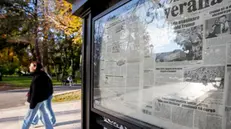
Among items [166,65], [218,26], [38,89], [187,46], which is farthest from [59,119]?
[218,26]

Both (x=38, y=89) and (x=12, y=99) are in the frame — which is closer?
(x=38, y=89)

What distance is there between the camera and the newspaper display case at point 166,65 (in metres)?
1.23

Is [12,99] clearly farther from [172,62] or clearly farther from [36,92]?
[172,62]

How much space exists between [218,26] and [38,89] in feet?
15.0

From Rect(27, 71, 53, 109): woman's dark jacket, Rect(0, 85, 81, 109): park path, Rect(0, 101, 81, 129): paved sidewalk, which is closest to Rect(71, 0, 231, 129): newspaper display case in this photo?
Rect(27, 71, 53, 109): woman's dark jacket

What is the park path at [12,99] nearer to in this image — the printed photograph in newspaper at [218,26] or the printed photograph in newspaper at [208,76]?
the printed photograph in newspaper at [208,76]

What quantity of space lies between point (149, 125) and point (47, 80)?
4134mm

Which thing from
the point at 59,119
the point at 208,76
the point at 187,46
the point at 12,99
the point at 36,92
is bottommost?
the point at 12,99

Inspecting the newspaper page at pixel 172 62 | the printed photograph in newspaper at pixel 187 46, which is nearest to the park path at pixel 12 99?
the newspaper page at pixel 172 62

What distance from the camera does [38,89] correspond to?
17.2 ft

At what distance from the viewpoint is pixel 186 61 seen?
1.39 m

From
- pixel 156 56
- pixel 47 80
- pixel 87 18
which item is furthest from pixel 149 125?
pixel 47 80

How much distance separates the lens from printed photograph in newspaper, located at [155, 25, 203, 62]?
4.36ft

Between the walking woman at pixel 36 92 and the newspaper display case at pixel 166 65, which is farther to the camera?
the walking woman at pixel 36 92
